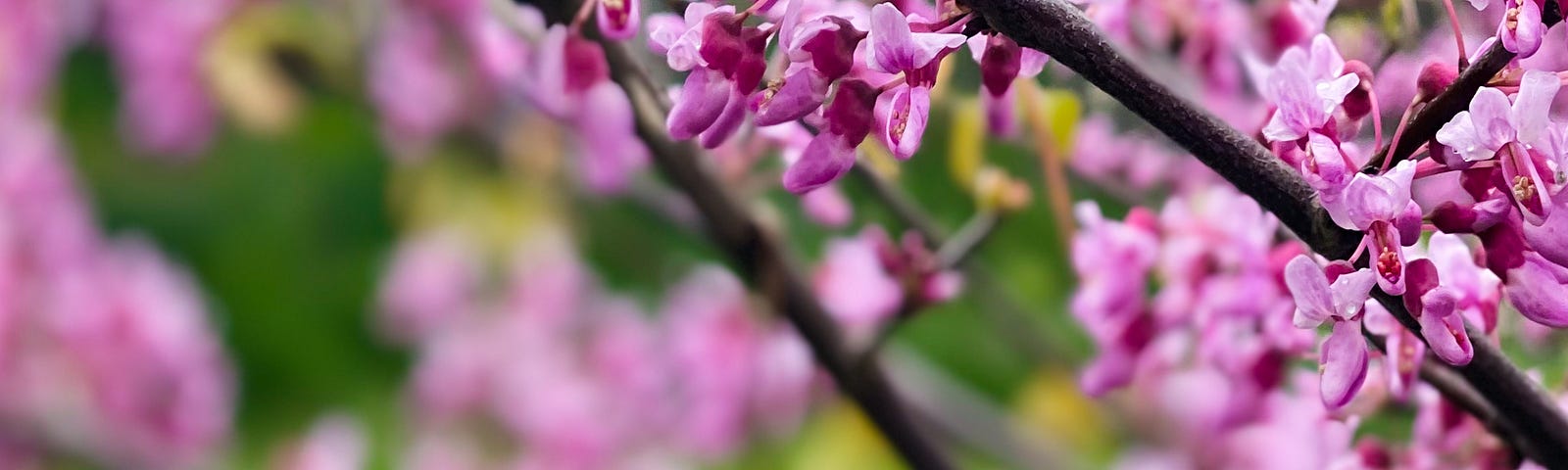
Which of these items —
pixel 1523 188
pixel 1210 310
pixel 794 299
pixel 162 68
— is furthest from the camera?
pixel 162 68

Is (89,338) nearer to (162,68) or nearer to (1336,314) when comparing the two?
(162,68)

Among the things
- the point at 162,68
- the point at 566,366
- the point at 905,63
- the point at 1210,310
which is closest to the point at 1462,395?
the point at 1210,310

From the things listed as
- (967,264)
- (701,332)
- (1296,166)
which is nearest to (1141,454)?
(967,264)

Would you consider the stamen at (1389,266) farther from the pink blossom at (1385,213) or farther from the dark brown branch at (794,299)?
the dark brown branch at (794,299)

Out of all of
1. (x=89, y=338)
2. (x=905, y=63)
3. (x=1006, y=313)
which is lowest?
(x=1006, y=313)

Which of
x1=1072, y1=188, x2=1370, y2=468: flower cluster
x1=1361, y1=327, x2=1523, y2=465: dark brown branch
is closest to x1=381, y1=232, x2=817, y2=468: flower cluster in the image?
x1=1072, y1=188, x2=1370, y2=468: flower cluster

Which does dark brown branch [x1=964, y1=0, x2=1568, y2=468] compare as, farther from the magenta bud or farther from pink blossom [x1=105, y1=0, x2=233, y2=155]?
pink blossom [x1=105, y1=0, x2=233, y2=155]

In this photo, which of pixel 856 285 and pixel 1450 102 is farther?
pixel 856 285
